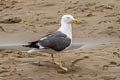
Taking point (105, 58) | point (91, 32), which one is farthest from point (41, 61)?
point (91, 32)

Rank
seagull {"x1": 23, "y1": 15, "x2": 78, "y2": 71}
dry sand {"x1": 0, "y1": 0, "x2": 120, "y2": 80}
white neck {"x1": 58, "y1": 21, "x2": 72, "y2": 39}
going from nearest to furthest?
1. seagull {"x1": 23, "y1": 15, "x2": 78, "y2": 71}
2. dry sand {"x1": 0, "y1": 0, "x2": 120, "y2": 80}
3. white neck {"x1": 58, "y1": 21, "x2": 72, "y2": 39}

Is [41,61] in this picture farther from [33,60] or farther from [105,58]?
[105,58]

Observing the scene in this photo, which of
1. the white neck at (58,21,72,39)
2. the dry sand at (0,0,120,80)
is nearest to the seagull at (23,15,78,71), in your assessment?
the white neck at (58,21,72,39)

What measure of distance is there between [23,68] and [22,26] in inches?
154

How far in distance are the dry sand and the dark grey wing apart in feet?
1.36

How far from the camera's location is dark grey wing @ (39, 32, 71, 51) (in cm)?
709

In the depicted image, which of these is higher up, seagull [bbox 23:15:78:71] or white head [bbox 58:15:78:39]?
white head [bbox 58:15:78:39]

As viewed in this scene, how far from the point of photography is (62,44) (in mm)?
7242

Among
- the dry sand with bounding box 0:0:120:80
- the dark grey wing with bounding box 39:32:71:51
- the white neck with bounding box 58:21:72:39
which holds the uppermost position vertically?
the white neck with bounding box 58:21:72:39

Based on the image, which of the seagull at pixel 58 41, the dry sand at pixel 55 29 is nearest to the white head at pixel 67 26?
the seagull at pixel 58 41

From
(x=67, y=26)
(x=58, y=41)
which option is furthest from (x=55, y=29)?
(x=58, y=41)

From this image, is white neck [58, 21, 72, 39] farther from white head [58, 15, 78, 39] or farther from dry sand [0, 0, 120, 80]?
dry sand [0, 0, 120, 80]

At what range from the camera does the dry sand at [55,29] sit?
23.5ft

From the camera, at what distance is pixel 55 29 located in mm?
10781
